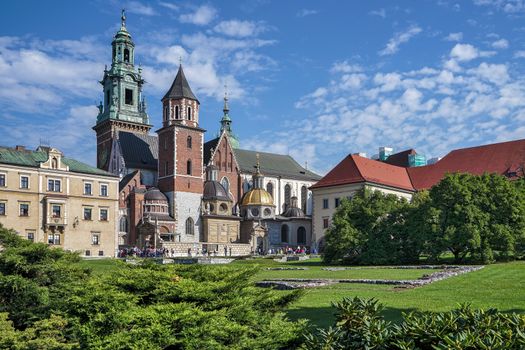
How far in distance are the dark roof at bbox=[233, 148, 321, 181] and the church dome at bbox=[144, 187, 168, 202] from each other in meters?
18.2

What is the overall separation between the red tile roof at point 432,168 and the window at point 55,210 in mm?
27930

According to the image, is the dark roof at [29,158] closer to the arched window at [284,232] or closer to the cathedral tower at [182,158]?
the cathedral tower at [182,158]

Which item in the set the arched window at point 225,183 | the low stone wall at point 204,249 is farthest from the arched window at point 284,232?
the low stone wall at point 204,249

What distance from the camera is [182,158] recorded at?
236ft

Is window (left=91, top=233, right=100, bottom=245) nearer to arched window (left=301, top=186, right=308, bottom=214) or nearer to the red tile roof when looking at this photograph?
the red tile roof

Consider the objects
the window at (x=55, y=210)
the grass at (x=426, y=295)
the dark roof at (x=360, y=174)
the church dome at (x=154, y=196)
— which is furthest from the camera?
the church dome at (x=154, y=196)

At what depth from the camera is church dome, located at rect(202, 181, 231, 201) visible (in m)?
74.0

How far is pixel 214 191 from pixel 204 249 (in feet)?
30.2

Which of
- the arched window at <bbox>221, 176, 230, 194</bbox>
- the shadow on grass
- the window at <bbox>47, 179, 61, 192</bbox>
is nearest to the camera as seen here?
the shadow on grass

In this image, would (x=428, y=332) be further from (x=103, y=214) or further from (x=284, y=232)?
(x=284, y=232)

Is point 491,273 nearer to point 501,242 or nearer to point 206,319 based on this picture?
point 501,242

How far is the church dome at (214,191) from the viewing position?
7400 centimetres

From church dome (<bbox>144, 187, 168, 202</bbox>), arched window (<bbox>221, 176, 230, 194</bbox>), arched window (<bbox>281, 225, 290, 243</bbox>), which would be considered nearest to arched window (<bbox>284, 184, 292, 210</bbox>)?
arched window (<bbox>281, 225, 290, 243</bbox>)

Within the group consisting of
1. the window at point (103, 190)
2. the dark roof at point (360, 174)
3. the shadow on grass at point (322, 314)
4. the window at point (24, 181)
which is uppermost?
the dark roof at point (360, 174)
